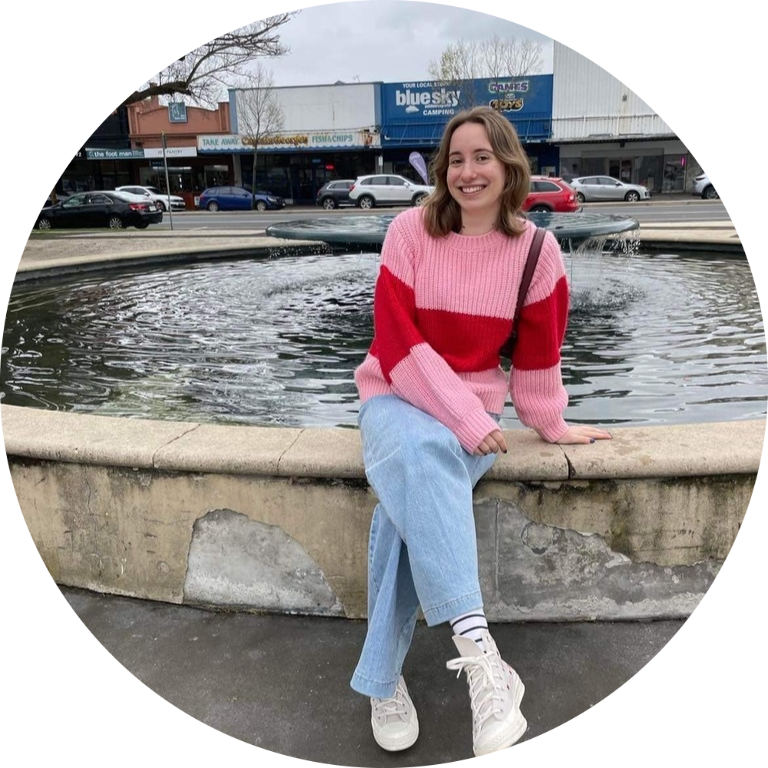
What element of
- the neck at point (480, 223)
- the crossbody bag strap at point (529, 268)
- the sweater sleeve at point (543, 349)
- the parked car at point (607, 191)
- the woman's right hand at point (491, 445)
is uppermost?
the parked car at point (607, 191)

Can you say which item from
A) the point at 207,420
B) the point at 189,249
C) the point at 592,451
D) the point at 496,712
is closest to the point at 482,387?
the point at 592,451

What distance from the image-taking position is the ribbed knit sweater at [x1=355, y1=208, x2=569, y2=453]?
232 centimetres

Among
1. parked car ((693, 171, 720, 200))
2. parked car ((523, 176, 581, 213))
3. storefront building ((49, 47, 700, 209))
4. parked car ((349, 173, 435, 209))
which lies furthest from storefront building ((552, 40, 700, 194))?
parked car ((523, 176, 581, 213))

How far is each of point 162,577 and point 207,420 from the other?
4.81 feet

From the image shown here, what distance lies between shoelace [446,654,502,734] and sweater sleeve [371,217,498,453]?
624mm

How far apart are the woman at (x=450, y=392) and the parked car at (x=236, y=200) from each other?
30.6m

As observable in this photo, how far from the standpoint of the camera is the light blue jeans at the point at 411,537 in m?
1.99

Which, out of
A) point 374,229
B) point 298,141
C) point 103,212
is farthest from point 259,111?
point 374,229

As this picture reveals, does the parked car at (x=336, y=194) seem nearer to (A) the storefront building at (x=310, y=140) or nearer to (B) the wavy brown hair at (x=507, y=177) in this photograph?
(A) the storefront building at (x=310, y=140)

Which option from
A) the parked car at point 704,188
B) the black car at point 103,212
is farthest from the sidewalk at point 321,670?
the parked car at point 704,188

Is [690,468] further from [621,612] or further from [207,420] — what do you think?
[207,420]

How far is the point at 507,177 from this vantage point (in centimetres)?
237

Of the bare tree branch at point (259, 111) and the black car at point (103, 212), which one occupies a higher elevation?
the bare tree branch at point (259, 111)

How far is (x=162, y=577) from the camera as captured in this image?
2674 millimetres
